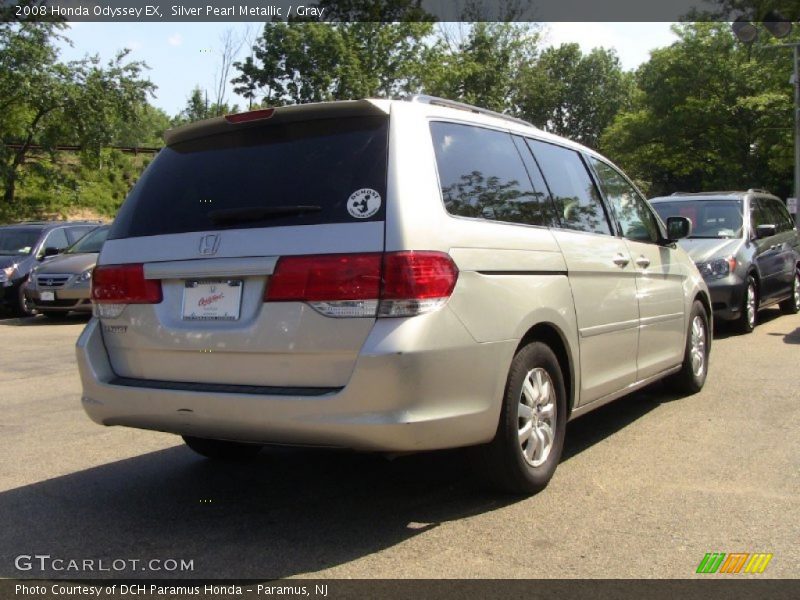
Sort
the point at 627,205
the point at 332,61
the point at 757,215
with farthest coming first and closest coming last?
the point at 332,61 < the point at 757,215 < the point at 627,205

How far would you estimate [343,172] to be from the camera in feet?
11.7

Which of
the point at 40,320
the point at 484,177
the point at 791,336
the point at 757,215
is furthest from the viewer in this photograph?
the point at 40,320

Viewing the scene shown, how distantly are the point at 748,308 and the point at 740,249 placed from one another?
74 centimetres

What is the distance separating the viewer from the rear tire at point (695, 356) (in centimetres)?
635

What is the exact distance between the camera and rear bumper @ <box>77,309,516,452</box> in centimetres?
329

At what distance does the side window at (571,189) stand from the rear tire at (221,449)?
2263 millimetres

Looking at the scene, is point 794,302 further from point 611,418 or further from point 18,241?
A: point 18,241

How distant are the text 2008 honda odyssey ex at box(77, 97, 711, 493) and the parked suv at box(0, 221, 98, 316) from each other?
11.8 meters

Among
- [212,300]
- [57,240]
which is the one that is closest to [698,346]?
[212,300]

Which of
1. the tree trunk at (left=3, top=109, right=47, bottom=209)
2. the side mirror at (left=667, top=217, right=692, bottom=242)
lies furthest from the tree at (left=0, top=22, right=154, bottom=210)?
the side mirror at (left=667, top=217, right=692, bottom=242)

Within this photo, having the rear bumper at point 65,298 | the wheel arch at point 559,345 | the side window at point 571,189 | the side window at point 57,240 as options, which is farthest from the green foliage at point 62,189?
the wheel arch at point 559,345

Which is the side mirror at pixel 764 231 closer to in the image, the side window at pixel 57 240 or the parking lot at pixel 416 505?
the parking lot at pixel 416 505

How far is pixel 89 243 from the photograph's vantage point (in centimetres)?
1511

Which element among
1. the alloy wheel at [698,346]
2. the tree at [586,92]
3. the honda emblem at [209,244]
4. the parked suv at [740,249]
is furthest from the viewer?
the tree at [586,92]
